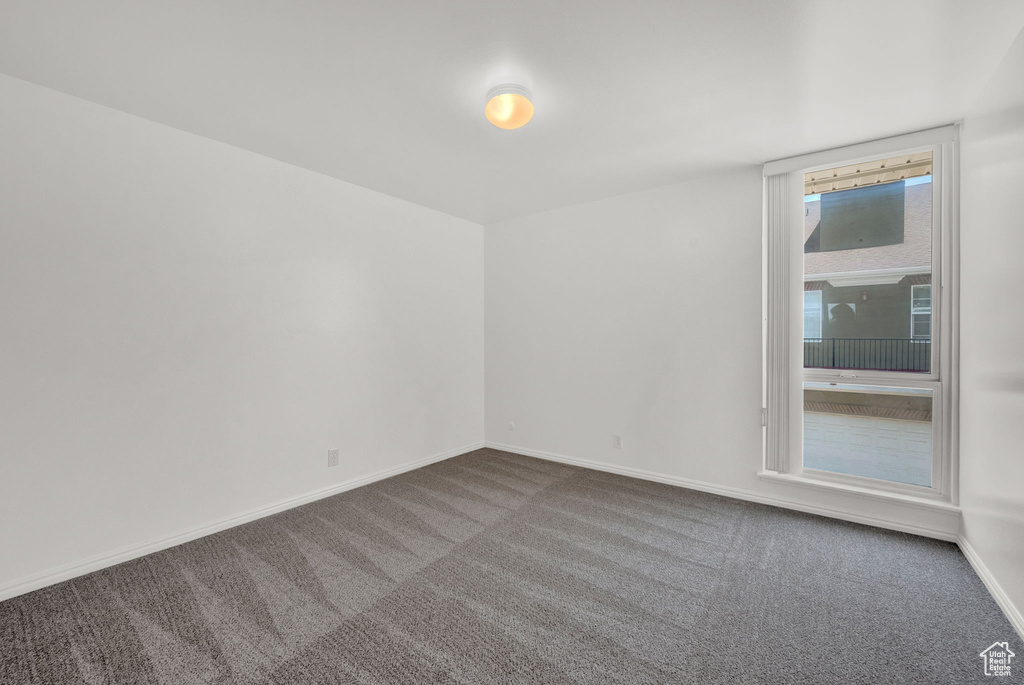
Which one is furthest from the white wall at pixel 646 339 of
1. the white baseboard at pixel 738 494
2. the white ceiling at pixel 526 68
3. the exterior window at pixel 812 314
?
the white ceiling at pixel 526 68

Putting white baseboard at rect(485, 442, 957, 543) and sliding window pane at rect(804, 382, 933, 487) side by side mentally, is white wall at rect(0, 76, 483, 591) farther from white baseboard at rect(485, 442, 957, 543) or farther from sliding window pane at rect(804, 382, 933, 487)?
sliding window pane at rect(804, 382, 933, 487)

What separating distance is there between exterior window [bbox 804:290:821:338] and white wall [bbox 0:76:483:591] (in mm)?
3358

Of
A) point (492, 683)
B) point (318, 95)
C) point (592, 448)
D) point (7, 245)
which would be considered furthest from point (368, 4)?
point (592, 448)

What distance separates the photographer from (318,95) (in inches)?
90.4

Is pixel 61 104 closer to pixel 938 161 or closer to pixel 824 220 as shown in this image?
pixel 824 220

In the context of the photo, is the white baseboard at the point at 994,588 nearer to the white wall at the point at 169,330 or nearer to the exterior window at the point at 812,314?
the exterior window at the point at 812,314

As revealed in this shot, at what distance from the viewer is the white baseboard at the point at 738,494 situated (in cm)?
273

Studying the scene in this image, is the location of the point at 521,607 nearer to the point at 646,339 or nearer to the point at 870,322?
the point at 646,339

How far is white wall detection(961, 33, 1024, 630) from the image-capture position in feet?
6.16

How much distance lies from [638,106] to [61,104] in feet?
10.1

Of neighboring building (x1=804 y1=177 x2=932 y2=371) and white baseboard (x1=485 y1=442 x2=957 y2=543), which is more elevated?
neighboring building (x1=804 y1=177 x2=932 y2=371)

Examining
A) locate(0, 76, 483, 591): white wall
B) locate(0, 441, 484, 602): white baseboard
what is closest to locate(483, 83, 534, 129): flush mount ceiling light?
locate(0, 76, 483, 591): white wall

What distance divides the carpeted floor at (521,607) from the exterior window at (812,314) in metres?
1.32

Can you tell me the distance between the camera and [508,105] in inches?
86.7
